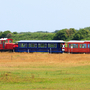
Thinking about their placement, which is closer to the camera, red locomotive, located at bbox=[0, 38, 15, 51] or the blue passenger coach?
the blue passenger coach

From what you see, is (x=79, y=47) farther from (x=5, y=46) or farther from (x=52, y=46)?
(x=5, y=46)

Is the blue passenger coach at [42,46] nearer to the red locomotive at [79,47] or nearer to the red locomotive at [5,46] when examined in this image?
the red locomotive at [79,47]

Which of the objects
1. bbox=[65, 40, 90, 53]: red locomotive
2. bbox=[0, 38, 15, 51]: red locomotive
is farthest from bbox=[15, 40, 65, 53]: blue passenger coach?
bbox=[0, 38, 15, 51]: red locomotive

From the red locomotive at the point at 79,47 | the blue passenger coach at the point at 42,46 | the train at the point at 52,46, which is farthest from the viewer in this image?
the blue passenger coach at the point at 42,46

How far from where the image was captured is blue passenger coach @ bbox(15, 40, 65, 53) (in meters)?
39.6

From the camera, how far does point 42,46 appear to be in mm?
39875

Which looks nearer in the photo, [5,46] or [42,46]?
[42,46]

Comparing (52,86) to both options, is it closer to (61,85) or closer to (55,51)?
(61,85)

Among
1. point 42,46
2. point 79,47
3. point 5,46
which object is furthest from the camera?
point 5,46

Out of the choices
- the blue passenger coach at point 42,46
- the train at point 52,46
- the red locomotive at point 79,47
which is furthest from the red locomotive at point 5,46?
the red locomotive at point 79,47

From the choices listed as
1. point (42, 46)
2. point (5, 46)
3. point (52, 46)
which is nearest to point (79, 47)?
A: point (52, 46)

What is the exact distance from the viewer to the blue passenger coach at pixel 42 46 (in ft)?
130

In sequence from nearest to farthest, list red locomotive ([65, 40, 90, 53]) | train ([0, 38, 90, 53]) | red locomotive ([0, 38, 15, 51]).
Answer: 1. red locomotive ([65, 40, 90, 53])
2. train ([0, 38, 90, 53])
3. red locomotive ([0, 38, 15, 51])

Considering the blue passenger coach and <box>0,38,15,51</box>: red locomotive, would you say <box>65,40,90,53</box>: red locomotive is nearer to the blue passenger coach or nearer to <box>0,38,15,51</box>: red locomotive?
the blue passenger coach
